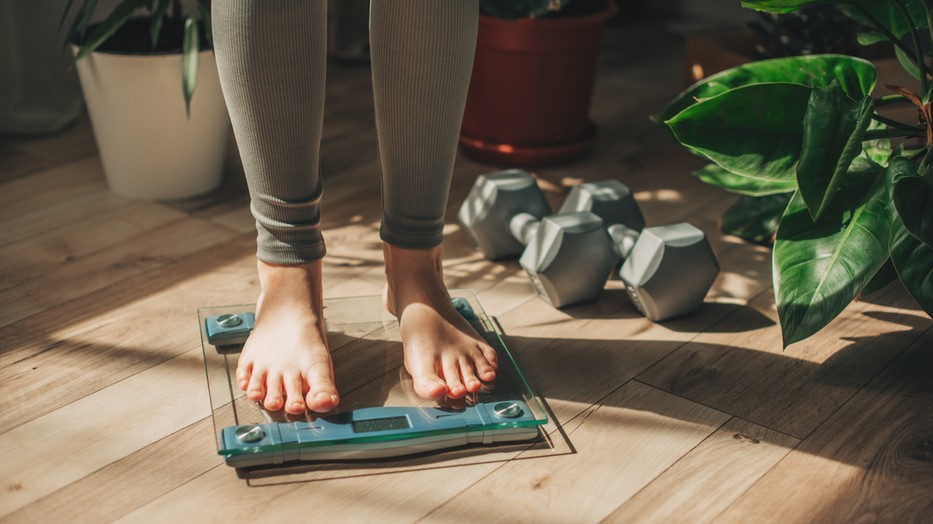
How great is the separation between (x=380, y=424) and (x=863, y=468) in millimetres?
489

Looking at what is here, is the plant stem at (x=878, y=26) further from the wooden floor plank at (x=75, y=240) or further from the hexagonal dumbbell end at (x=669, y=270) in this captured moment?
the wooden floor plank at (x=75, y=240)

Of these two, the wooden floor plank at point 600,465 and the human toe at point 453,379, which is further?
the human toe at point 453,379

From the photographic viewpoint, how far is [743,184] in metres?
1.33

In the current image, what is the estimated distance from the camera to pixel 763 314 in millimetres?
1287

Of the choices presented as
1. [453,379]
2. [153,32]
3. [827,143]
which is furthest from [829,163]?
[153,32]

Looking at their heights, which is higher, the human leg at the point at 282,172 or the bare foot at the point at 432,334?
the human leg at the point at 282,172

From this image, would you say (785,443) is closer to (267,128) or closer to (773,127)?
(773,127)

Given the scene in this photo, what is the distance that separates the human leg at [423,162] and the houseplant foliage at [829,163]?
0.27 metres

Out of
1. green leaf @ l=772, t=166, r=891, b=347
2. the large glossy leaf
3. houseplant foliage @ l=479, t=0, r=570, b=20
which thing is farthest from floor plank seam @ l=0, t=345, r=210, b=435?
Answer: the large glossy leaf

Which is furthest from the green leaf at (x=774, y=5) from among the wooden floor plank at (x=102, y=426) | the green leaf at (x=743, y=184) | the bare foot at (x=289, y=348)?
the wooden floor plank at (x=102, y=426)

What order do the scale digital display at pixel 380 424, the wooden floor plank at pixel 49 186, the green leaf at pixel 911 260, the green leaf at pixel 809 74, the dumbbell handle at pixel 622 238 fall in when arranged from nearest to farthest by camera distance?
1. the scale digital display at pixel 380 424
2. the green leaf at pixel 911 260
3. the green leaf at pixel 809 74
4. the dumbbell handle at pixel 622 238
5. the wooden floor plank at pixel 49 186

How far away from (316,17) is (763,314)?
2.33ft

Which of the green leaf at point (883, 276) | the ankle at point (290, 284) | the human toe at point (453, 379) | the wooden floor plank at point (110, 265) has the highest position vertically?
the ankle at point (290, 284)

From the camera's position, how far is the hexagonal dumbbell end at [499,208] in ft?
4.58
